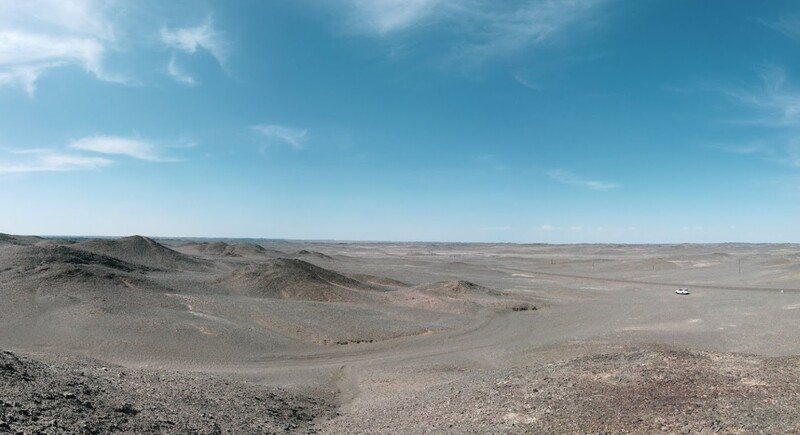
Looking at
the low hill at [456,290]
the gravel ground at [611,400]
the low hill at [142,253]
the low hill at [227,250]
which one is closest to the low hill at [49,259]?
the low hill at [142,253]

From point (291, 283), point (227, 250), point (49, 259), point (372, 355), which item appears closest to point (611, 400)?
point (372, 355)

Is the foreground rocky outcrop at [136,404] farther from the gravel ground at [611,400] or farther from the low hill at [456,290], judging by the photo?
the low hill at [456,290]

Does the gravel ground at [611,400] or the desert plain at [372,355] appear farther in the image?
the desert plain at [372,355]

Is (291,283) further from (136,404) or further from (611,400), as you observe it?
(611,400)

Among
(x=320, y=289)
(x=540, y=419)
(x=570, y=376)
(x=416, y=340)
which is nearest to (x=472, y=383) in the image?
(x=570, y=376)

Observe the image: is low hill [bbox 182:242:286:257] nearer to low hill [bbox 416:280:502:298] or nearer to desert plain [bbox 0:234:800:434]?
desert plain [bbox 0:234:800:434]

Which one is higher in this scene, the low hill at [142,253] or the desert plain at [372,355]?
the low hill at [142,253]

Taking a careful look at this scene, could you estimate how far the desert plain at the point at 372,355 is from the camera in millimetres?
13516

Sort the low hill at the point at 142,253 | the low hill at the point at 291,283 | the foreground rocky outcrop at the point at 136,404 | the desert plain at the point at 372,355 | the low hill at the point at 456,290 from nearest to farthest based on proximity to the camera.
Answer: the foreground rocky outcrop at the point at 136,404 → the desert plain at the point at 372,355 → the low hill at the point at 291,283 → the low hill at the point at 456,290 → the low hill at the point at 142,253

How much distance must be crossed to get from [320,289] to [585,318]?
24689 millimetres

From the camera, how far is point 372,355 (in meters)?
30.0

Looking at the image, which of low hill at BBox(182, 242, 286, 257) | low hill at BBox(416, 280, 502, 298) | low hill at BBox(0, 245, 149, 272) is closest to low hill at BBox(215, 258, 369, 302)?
low hill at BBox(416, 280, 502, 298)

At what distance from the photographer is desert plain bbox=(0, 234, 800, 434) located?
13516 mm

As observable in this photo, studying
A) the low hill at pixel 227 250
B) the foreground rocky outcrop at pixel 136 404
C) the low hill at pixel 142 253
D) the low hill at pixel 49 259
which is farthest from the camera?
the low hill at pixel 227 250
